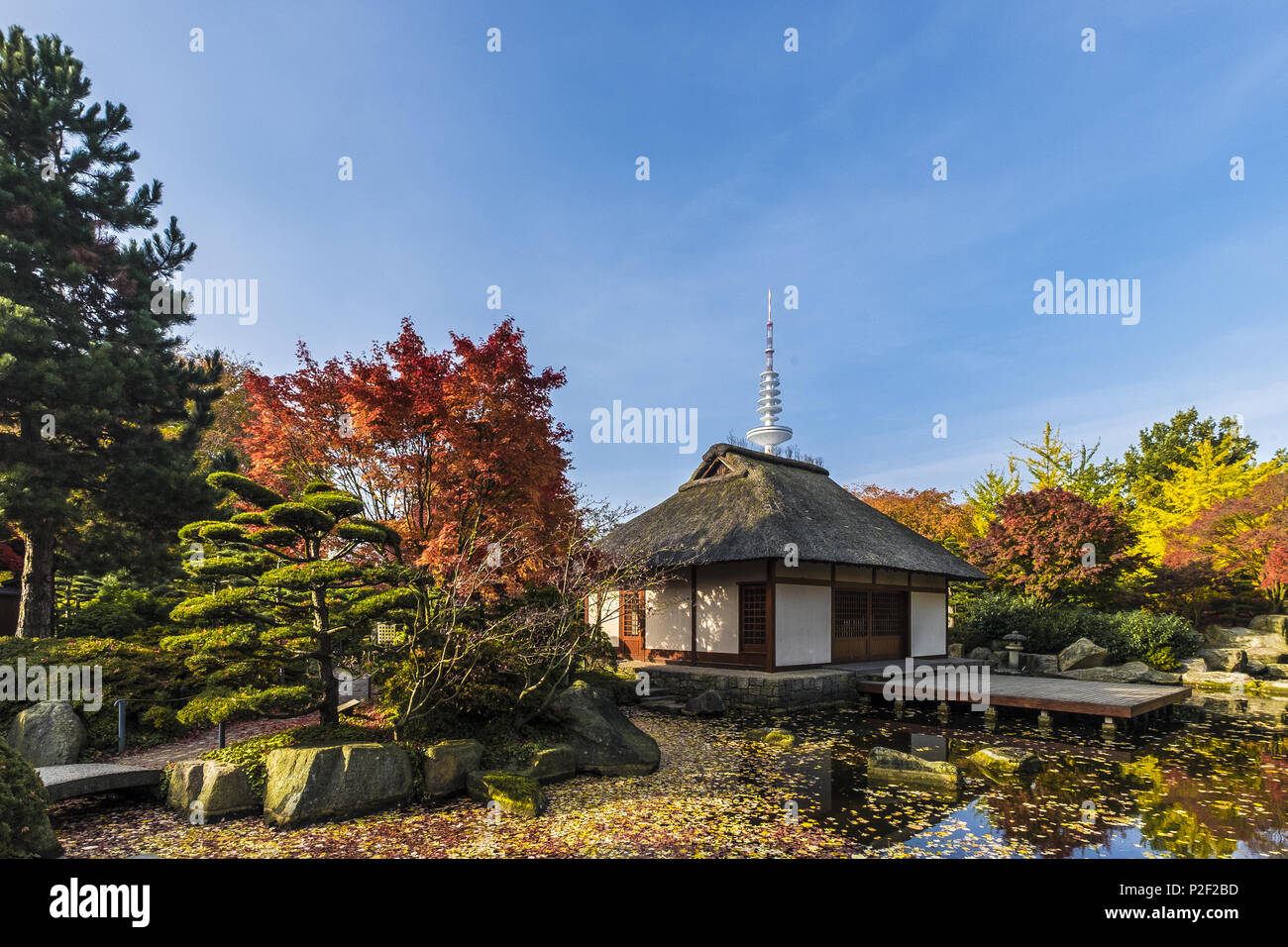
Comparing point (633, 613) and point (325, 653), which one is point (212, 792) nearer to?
point (325, 653)

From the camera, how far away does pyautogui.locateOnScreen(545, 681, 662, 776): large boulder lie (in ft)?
24.8

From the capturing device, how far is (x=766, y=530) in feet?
47.0

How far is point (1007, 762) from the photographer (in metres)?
8.41

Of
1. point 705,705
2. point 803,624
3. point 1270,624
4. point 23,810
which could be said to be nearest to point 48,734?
point 23,810

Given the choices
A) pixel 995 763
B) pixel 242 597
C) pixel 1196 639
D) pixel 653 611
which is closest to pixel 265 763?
pixel 242 597

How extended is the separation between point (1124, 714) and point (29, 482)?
1882 centimetres

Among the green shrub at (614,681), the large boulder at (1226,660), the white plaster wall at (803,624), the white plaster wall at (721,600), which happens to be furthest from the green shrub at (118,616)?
the large boulder at (1226,660)

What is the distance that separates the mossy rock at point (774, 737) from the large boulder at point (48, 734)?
28.8 feet

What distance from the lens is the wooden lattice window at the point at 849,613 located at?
15891 mm

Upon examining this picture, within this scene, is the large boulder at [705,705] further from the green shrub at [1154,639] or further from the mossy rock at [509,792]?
the green shrub at [1154,639]

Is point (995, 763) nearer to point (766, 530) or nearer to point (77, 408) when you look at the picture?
point (766, 530)

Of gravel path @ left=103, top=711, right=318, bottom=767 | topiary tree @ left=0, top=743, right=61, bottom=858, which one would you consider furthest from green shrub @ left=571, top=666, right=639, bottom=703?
topiary tree @ left=0, top=743, right=61, bottom=858

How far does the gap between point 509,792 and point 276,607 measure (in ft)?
10.8

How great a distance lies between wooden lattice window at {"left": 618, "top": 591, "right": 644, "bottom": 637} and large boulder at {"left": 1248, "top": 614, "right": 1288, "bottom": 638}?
1958cm
